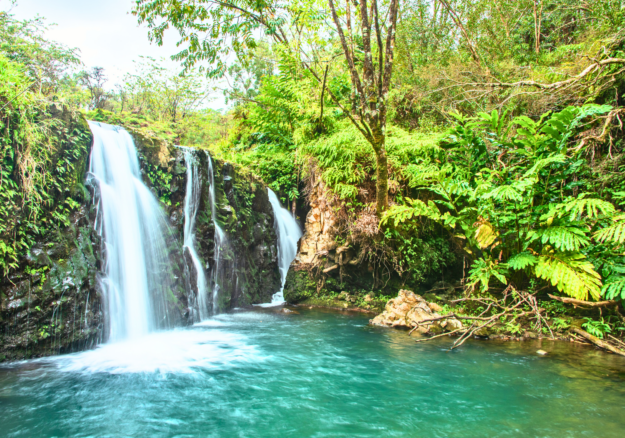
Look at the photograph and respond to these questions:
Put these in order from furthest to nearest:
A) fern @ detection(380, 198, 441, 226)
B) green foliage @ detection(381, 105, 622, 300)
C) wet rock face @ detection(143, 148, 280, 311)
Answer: wet rock face @ detection(143, 148, 280, 311) < fern @ detection(380, 198, 441, 226) < green foliage @ detection(381, 105, 622, 300)

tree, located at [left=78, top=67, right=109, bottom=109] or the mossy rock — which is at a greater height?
tree, located at [left=78, top=67, right=109, bottom=109]

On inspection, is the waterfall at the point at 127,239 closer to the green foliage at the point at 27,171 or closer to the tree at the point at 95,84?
the green foliage at the point at 27,171

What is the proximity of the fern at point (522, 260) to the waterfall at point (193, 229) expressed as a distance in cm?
678

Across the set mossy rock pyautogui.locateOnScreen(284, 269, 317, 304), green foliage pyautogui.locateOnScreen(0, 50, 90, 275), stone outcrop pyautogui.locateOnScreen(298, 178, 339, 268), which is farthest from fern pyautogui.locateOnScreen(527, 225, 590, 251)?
green foliage pyautogui.locateOnScreen(0, 50, 90, 275)

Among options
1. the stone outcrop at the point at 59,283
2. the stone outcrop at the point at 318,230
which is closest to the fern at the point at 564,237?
the stone outcrop at the point at 318,230

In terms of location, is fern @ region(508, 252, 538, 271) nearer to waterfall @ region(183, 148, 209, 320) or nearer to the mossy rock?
the mossy rock

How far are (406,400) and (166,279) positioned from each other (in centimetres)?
559

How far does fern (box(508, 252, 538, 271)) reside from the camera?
586 cm

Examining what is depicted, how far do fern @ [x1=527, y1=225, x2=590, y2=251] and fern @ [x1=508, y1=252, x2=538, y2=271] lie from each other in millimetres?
373

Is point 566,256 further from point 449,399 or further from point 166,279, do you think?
point 166,279

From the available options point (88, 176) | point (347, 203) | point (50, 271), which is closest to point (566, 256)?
point (347, 203)

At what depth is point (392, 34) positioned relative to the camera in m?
6.46

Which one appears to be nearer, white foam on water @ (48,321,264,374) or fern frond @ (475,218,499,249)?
white foam on water @ (48,321,264,374)

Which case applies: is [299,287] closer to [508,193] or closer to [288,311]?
[288,311]
